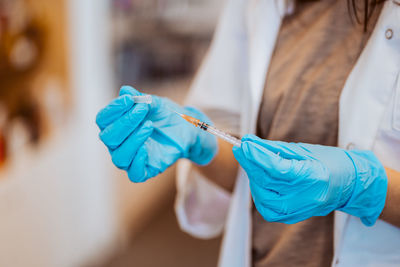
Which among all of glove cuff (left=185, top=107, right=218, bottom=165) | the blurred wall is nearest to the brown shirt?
glove cuff (left=185, top=107, right=218, bottom=165)

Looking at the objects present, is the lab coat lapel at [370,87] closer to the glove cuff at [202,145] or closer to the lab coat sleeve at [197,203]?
the glove cuff at [202,145]

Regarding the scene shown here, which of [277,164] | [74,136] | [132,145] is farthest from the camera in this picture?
[74,136]

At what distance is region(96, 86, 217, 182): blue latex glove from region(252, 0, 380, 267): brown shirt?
0.15 metres

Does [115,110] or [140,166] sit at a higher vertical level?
[115,110]

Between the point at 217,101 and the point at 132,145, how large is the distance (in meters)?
0.32

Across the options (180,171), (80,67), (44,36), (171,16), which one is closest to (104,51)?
(80,67)

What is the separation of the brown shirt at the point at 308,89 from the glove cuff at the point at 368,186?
0.12 metres

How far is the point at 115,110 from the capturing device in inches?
24.2

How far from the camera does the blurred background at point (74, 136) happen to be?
1407mm

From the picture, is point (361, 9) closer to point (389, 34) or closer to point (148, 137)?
point (389, 34)

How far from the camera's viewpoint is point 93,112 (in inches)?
67.5

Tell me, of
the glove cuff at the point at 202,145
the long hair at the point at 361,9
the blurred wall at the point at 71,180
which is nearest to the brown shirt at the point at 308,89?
the long hair at the point at 361,9

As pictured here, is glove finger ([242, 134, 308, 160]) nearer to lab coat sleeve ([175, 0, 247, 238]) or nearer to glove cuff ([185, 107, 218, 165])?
glove cuff ([185, 107, 218, 165])

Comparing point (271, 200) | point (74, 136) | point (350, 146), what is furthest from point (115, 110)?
point (74, 136)
